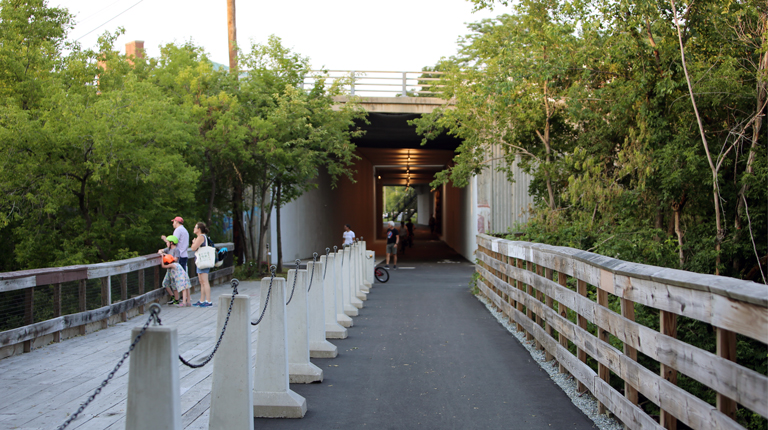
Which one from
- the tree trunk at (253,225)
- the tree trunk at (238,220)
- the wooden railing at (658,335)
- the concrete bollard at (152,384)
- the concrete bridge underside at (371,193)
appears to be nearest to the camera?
the wooden railing at (658,335)

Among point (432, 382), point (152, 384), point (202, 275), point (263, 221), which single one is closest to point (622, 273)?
point (432, 382)

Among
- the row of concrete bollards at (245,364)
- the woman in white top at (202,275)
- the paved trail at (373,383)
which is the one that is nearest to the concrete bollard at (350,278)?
the paved trail at (373,383)

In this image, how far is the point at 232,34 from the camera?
18.2 meters

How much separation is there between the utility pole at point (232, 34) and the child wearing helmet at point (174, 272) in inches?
337

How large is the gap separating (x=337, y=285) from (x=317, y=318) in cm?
219

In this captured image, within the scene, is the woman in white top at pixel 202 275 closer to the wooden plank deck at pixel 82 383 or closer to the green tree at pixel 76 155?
the green tree at pixel 76 155

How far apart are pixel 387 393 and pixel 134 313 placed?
648 cm

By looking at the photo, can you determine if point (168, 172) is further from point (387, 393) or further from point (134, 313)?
point (387, 393)

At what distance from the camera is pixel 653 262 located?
1026 cm

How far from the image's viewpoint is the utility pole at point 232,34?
18016 mm

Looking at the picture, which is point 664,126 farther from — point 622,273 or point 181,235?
point 181,235

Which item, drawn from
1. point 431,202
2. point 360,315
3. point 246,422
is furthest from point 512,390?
point 431,202

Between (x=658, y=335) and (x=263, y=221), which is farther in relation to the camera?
(x=263, y=221)

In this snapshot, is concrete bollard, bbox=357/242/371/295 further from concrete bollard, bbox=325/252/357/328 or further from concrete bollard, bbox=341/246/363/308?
concrete bollard, bbox=325/252/357/328
